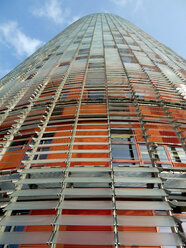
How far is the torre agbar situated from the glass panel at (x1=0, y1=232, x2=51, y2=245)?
0.5 inches

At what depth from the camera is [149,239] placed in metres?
2.11

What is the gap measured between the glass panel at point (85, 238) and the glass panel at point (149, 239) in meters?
0.19

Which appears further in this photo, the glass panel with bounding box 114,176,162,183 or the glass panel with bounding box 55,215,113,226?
the glass panel with bounding box 114,176,162,183

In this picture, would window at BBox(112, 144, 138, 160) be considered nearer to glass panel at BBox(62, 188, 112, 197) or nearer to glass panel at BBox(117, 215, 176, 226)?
glass panel at BBox(62, 188, 112, 197)

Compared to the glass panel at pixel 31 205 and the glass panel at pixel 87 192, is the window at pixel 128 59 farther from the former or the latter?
the glass panel at pixel 31 205

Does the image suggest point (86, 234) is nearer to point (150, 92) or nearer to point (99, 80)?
point (150, 92)

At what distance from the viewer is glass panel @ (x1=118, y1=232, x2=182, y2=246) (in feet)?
6.67

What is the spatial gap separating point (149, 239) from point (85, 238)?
33.8 inches

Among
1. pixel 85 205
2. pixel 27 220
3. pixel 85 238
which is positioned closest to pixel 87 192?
pixel 85 205

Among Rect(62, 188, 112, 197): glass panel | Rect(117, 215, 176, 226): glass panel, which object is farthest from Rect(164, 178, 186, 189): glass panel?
Rect(62, 188, 112, 197): glass panel

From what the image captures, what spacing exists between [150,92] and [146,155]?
2.96 metres

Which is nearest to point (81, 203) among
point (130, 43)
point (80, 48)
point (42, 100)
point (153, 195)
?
point (153, 195)

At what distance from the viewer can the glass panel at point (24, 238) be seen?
6.95 feet

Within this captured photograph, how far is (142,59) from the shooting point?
33.1 feet
